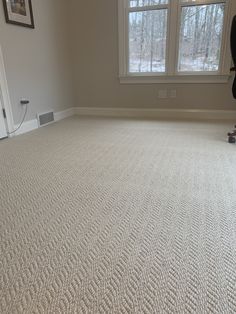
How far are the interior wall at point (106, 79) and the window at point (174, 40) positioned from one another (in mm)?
139

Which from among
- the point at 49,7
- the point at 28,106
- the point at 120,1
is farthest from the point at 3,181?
the point at 120,1

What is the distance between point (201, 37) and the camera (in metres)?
3.24

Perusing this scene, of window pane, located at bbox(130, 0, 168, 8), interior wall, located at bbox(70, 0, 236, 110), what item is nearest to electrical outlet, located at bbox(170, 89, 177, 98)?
interior wall, located at bbox(70, 0, 236, 110)

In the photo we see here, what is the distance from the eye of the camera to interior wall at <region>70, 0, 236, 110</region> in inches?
136

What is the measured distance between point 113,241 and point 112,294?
0.25m

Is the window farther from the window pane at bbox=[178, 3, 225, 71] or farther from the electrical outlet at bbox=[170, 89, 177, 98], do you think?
the electrical outlet at bbox=[170, 89, 177, 98]

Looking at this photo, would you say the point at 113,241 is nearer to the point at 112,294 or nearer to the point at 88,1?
the point at 112,294

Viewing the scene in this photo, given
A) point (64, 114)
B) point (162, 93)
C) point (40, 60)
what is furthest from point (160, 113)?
point (40, 60)

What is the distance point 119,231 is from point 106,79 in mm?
3167

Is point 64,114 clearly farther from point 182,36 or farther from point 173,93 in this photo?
point 182,36

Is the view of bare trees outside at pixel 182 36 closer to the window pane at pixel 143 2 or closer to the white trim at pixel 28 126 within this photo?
the window pane at pixel 143 2

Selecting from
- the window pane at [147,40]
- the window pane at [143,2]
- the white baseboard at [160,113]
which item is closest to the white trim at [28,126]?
the white baseboard at [160,113]

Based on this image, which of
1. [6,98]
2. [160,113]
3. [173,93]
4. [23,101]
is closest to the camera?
[6,98]

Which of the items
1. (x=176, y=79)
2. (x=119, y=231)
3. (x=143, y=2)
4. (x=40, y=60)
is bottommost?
(x=119, y=231)
